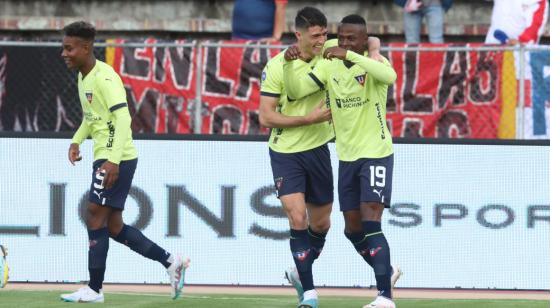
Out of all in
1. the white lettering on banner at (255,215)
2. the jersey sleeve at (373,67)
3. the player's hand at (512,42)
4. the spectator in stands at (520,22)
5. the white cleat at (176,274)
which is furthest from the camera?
the spectator in stands at (520,22)

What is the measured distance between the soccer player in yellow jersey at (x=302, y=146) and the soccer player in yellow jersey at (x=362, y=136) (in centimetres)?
18

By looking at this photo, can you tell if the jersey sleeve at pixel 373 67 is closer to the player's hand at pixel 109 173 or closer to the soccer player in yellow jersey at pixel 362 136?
the soccer player in yellow jersey at pixel 362 136

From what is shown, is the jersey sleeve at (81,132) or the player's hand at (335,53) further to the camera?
the jersey sleeve at (81,132)

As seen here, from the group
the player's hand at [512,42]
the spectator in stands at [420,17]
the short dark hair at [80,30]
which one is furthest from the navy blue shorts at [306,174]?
the spectator in stands at [420,17]

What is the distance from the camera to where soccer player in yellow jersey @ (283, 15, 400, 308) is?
1028 centimetres

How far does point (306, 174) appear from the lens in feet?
35.6

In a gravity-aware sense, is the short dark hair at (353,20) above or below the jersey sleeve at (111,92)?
above

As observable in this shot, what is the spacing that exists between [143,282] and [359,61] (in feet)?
13.8

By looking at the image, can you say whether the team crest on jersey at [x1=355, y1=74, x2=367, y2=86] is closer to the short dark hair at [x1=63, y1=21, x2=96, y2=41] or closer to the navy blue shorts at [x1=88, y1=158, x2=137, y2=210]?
Result: the navy blue shorts at [x1=88, y1=158, x2=137, y2=210]

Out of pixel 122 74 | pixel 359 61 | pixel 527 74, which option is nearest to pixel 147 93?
pixel 122 74

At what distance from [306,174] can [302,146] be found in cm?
22

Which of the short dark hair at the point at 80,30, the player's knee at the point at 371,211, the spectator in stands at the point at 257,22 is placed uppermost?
the spectator in stands at the point at 257,22

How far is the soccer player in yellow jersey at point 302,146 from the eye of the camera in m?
10.6

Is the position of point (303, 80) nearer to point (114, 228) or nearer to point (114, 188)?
point (114, 188)
